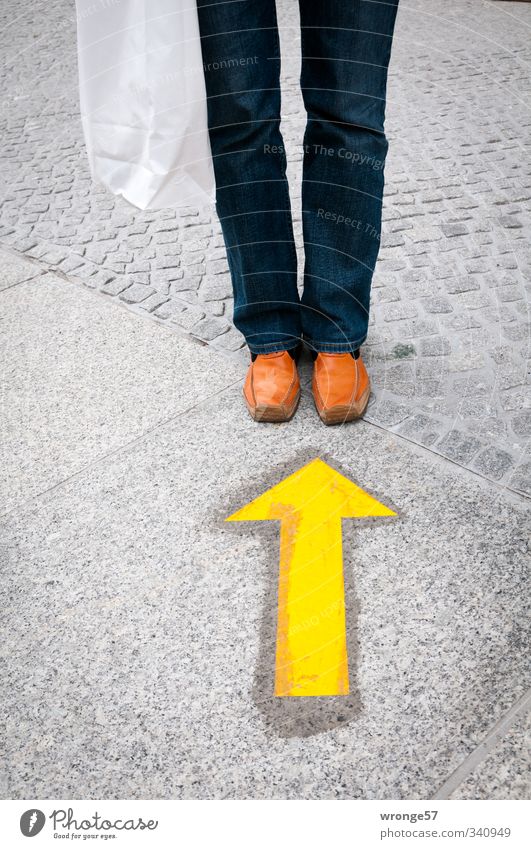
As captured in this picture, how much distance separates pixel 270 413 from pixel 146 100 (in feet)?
2.95

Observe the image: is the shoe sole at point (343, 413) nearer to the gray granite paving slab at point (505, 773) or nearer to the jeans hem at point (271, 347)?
the jeans hem at point (271, 347)

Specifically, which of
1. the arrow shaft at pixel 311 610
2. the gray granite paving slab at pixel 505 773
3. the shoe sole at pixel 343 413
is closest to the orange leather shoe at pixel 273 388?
the shoe sole at pixel 343 413

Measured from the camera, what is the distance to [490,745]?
139 cm

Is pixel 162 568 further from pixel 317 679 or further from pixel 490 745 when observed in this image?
pixel 490 745

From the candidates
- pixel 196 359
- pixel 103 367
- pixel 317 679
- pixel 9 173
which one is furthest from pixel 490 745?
pixel 9 173

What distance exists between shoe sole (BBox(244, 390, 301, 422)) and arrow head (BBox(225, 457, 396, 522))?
0.22 metres

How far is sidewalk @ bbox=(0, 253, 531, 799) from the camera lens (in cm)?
140

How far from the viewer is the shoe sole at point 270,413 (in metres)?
2.20

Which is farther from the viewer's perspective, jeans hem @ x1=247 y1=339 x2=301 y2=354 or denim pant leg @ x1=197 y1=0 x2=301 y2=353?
jeans hem @ x1=247 y1=339 x2=301 y2=354

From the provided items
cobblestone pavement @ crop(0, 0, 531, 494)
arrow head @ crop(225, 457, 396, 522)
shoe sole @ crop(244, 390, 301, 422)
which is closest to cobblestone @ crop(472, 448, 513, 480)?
cobblestone pavement @ crop(0, 0, 531, 494)

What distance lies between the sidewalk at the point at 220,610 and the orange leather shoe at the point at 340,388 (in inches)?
2.0

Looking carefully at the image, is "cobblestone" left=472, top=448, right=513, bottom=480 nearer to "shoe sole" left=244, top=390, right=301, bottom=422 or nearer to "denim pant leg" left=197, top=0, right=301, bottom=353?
"shoe sole" left=244, top=390, right=301, bottom=422

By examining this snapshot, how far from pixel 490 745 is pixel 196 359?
1.55 m

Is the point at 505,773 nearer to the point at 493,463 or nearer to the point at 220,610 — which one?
the point at 220,610
